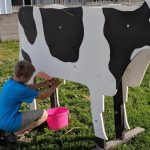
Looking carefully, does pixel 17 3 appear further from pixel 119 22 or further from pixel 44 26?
pixel 119 22

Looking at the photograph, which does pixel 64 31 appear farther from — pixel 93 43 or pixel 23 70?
pixel 23 70

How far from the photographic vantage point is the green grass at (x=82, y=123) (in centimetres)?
409

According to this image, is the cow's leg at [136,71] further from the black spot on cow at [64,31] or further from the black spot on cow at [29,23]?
the black spot on cow at [29,23]

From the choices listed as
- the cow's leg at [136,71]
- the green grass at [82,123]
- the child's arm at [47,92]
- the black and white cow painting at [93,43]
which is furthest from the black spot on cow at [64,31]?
the green grass at [82,123]

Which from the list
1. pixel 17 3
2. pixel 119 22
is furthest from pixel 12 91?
pixel 17 3

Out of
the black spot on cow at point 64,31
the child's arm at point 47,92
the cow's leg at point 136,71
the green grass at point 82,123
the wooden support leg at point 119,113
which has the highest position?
the black spot on cow at point 64,31

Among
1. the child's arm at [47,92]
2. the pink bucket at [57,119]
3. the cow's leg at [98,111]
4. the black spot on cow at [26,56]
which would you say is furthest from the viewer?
the black spot on cow at [26,56]

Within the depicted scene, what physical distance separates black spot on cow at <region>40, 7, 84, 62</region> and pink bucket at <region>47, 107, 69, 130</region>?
0.69 m

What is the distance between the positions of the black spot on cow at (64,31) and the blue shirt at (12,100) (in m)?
0.48

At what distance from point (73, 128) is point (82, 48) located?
116 cm

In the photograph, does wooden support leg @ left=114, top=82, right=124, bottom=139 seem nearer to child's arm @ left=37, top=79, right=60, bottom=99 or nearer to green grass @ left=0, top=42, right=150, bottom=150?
green grass @ left=0, top=42, right=150, bottom=150

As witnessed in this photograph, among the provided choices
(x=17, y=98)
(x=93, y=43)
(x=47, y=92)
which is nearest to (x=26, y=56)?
(x=47, y=92)

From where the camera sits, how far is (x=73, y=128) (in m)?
4.47

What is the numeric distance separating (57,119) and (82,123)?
433 millimetres
